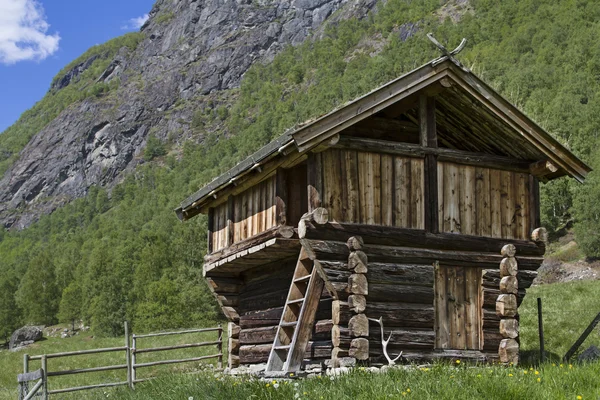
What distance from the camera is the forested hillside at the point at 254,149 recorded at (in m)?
64.5

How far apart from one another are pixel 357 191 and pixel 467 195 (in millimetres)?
2898

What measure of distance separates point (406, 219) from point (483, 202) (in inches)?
84.3

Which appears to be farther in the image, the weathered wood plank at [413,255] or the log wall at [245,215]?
the log wall at [245,215]

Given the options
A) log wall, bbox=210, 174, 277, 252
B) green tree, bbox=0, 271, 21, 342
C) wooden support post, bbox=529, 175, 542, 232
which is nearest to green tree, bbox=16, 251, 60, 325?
green tree, bbox=0, 271, 21, 342

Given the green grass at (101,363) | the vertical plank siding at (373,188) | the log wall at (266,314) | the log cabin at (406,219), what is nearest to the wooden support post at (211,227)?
the log wall at (266,314)

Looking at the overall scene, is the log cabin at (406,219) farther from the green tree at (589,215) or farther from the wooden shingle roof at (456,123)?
the green tree at (589,215)

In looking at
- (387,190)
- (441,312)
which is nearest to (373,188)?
(387,190)

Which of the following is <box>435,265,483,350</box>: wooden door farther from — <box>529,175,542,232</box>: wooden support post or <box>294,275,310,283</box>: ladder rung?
<box>294,275,310,283</box>: ladder rung

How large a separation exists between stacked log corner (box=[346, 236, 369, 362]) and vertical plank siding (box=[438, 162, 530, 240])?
7.61 feet

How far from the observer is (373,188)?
15984mm

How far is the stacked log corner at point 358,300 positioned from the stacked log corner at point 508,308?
3.42 m

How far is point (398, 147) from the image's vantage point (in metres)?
16.3

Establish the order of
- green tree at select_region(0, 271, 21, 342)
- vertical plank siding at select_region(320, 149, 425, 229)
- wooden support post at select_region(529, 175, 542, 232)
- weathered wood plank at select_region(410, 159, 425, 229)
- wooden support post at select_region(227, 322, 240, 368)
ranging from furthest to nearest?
green tree at select_region(0, 271, 21, 342) < wooden support post at select_region(227, 322, 240, 368) < wooden support post at select_region(529, 175, 542, 232) < weathered wood plank at select_region(410, 159, 425, 229) < vertical plank siding at select_region(320, 149, 425, 229)

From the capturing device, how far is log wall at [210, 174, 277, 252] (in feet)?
57.3
